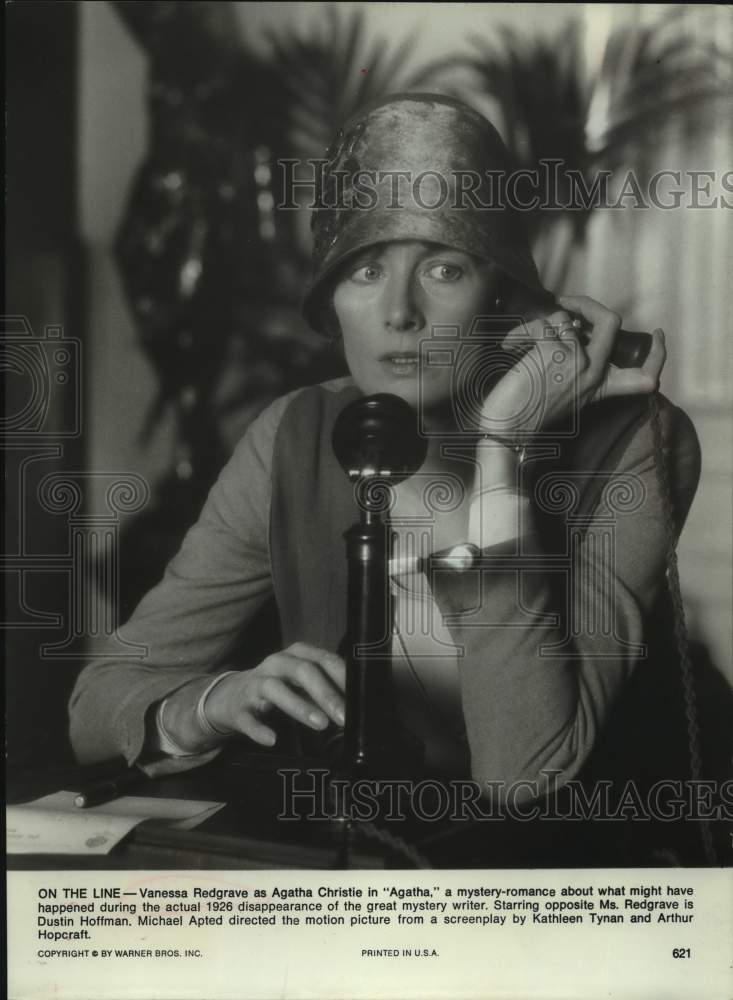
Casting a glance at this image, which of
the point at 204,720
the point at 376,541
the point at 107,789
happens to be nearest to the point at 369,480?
the point at 376,541

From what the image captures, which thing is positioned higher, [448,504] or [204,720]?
[448,504]

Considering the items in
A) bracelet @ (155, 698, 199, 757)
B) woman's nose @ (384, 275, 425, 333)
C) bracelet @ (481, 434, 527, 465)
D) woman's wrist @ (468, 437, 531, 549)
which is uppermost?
woman's nose @ (384, 275, 425, 333)

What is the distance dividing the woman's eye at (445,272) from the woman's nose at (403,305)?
2 centimetres

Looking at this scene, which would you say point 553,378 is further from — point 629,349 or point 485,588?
point 485,588

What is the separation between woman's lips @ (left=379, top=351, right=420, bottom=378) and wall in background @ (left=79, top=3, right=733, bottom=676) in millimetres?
185

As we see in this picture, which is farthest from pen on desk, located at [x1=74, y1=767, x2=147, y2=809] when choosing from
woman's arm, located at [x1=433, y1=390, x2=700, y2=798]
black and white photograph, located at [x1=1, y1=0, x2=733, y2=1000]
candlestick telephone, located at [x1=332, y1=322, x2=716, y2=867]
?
woman's arm, located at [x1=433, y1=390, x2=700, y2=798]

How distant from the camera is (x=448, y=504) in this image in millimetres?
970

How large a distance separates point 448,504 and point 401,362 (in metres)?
0.15

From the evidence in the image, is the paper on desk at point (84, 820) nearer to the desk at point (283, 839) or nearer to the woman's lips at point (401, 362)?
the desk at point (283, 839)

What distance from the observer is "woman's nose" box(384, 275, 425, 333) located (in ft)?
3.15

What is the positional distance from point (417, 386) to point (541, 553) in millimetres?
211

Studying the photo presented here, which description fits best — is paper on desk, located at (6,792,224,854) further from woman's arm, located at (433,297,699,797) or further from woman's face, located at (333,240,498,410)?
woman's face, located at (333,240,498,410)

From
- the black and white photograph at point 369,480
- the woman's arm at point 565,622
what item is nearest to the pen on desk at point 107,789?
the black and white photograph at point 369,480

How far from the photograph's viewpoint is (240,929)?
0.99 metres
